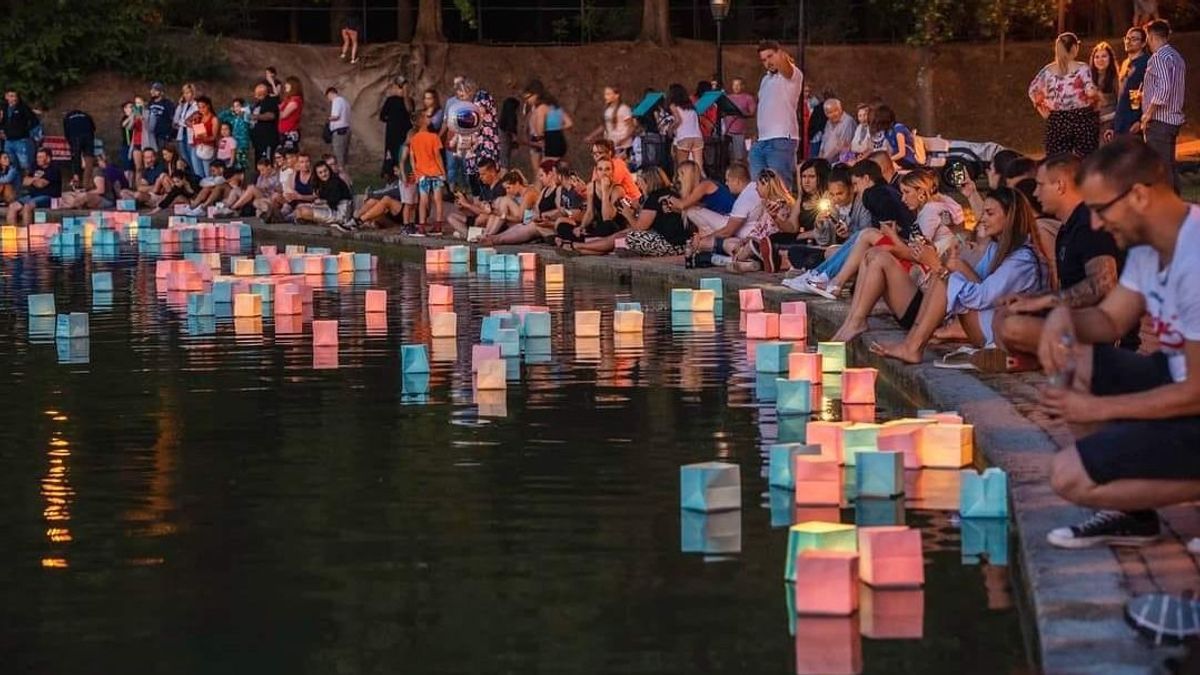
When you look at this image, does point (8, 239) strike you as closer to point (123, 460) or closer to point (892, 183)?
point (892, 183)

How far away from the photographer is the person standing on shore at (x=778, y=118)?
80.1 ft

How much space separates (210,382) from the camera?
47.0ft

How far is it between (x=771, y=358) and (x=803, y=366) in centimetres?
79

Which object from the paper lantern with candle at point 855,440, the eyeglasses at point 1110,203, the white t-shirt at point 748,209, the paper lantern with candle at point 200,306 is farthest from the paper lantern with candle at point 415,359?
the white t-shirt at point 748,209

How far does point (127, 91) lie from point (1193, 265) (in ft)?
135

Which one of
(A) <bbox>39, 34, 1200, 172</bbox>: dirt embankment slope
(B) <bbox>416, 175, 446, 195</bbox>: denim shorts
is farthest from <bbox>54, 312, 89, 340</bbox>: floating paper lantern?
(A) <bbox>39, 34, 1200, 172</bbox>: dirt embankment slope

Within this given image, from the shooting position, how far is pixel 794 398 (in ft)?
41.0

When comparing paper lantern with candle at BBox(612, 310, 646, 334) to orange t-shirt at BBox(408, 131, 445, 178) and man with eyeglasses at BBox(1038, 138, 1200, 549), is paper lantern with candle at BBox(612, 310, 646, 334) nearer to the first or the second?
man with eyeglasses at BBox(1038, 138, 1200, 549)

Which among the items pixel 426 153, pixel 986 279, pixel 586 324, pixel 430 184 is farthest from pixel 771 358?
pixel 430 184

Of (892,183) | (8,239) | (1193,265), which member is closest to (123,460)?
(1193,265)

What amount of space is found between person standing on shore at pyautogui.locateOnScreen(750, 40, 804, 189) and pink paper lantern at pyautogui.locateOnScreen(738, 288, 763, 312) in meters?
6.60

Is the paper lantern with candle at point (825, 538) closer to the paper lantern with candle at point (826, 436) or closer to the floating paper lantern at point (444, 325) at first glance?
the paper lantern with candle at point (826, 436)

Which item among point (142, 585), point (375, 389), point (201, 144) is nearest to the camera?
point (142, 585)

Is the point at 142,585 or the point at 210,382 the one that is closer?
the point at 142,585
